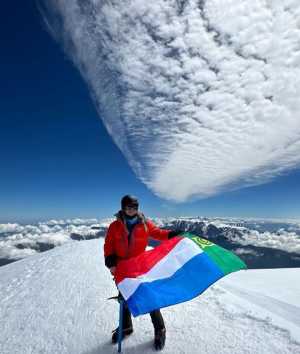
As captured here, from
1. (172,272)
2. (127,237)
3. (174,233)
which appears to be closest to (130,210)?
(127,237)

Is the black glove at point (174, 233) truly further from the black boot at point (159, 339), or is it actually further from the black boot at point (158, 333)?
the black boot at point (159, 339)

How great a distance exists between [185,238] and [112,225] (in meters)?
1.69

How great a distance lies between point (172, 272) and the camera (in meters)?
5.30

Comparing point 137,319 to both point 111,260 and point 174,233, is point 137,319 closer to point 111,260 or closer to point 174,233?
point 111,260

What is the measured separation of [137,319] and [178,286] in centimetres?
220

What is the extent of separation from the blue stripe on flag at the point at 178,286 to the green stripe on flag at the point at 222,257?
0.34 feet

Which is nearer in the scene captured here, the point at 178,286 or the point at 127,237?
the point at 178,286

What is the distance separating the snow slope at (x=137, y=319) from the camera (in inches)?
206

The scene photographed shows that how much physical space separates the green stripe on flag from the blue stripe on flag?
0.34 feet

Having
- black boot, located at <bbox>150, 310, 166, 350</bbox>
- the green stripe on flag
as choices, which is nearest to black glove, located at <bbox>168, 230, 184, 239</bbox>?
the green stripe on flag

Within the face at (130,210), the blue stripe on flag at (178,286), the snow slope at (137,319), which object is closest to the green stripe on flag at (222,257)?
the blue stripe on flag at (178,286)

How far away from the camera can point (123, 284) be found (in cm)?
501

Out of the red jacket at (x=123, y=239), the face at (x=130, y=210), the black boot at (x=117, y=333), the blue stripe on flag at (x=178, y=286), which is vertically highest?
the face at (x=130, y=210)

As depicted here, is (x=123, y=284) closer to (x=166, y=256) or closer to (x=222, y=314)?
(x=166, y=256)
